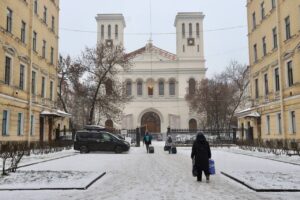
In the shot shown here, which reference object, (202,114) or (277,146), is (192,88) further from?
(277,146)

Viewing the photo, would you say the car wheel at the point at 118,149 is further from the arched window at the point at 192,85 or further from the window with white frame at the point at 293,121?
the arched window at the point at 192,85

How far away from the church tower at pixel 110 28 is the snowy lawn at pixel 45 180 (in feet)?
194

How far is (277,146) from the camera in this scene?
25.1 metres

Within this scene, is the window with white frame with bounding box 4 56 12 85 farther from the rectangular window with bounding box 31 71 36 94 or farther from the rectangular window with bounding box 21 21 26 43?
the rectangular window with bounding box 31 71 36 94

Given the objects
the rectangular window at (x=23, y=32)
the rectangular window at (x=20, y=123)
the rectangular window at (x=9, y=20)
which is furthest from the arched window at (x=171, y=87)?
the rectangular window at (x=9, y=20)

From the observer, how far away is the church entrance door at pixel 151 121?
66688mm

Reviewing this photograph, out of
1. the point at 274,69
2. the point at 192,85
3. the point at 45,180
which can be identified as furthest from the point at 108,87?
the point at 45,180

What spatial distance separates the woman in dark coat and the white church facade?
53.8 metres

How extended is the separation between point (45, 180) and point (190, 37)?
197ft

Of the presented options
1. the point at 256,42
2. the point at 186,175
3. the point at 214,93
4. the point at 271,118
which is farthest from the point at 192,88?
the point at 186,175

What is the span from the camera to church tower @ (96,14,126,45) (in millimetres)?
70250

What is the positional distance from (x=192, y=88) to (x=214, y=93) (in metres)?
12.1

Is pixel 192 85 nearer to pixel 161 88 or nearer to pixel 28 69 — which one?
pixel 161 88

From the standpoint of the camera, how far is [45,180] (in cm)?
1140
